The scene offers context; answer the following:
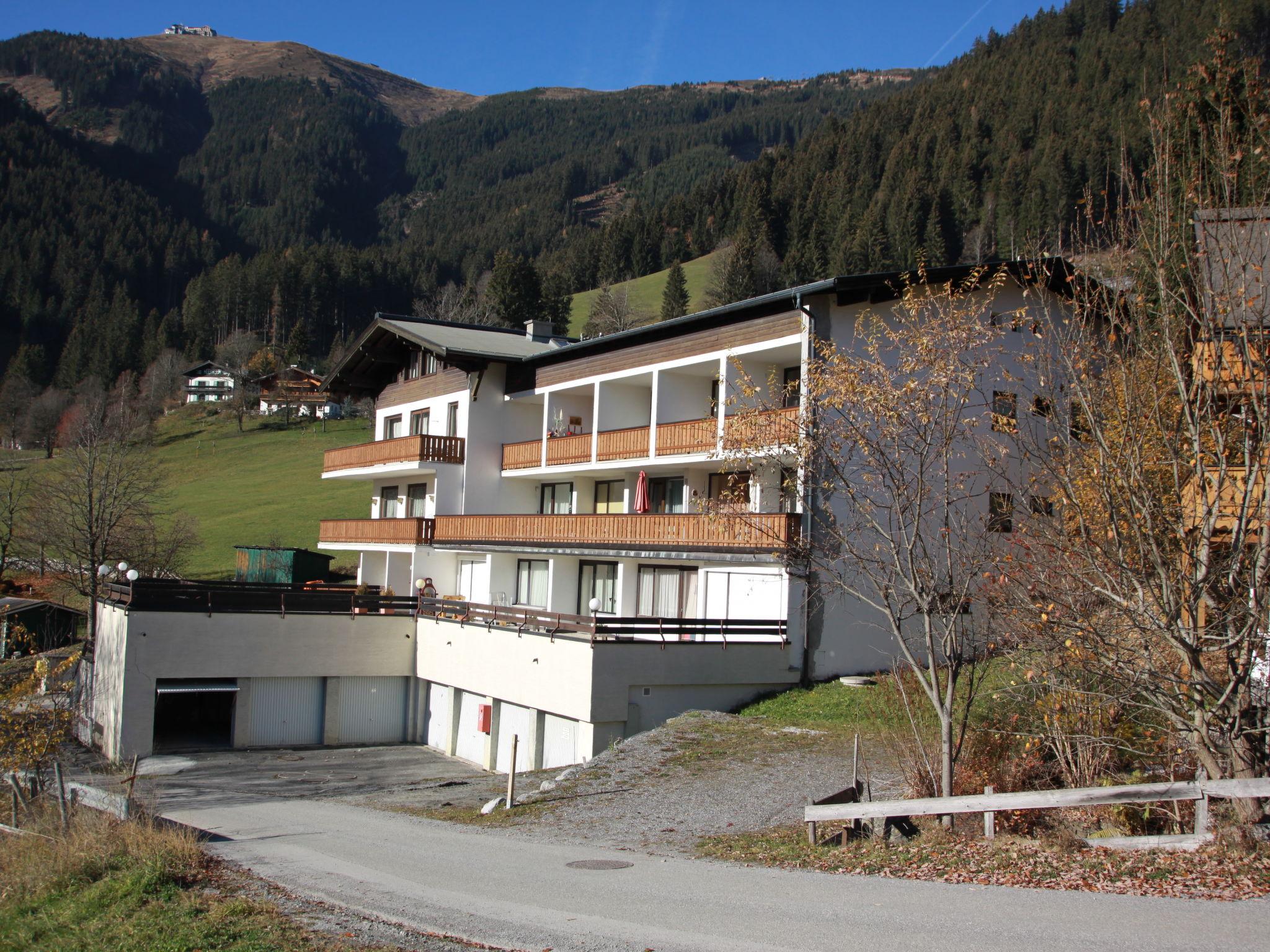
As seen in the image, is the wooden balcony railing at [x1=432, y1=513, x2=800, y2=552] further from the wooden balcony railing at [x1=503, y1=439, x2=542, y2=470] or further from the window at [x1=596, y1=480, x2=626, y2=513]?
the window at [x1=596, y1=480, x2=626, y2=513]

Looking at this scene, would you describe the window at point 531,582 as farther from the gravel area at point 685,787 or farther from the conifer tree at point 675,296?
the conifer tree at point 675,296

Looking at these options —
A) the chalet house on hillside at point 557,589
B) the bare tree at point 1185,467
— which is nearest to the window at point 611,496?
the chalet house on hillside at point 557,589

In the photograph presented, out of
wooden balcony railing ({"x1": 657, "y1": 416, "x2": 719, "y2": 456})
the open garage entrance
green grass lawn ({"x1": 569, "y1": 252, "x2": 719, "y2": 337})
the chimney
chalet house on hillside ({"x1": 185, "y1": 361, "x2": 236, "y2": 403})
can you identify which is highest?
green grass lawn ({"x1": 569, "y1": 252, "x2": 719, "y2": 337})

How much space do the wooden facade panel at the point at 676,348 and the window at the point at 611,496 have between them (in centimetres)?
346

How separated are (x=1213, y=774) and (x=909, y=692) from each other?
813 centimetres

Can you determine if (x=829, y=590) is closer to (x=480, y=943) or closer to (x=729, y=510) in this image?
(x=729, y=510)

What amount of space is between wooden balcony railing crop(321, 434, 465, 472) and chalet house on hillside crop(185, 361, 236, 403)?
8449cm

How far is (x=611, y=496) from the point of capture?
33.8 m

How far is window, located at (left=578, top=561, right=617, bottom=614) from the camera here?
1232 inches

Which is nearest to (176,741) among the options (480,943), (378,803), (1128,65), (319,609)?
(319,609)

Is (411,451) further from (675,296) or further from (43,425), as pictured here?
(43,425)

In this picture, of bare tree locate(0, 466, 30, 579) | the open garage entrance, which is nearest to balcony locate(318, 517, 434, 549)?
the open garage entrance

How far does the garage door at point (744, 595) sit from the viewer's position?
24578mm

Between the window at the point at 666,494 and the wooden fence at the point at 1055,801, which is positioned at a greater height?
the window at the point at 666,494
